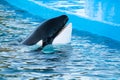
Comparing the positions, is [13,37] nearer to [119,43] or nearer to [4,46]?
[4,46]

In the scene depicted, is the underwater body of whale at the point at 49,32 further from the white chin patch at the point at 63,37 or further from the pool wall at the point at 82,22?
the pool wall at the point at 82,22

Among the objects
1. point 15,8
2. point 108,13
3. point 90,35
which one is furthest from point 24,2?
point 90,35

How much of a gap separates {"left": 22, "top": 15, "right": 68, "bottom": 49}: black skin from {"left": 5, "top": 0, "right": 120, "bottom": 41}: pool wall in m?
1.49

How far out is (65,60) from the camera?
6.82m

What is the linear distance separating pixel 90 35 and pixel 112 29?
58 cm

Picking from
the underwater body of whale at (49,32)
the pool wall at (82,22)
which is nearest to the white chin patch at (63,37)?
the underwater body of whale at (49,32)

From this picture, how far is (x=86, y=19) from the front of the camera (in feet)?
32.3

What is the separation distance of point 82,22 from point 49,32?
2.57 m

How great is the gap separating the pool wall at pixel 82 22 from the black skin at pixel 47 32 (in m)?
1.49

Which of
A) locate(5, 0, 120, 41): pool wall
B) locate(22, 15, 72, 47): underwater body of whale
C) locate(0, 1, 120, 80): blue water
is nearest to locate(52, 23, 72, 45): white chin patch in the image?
locate(22, 15, 72, 47): underwater body of whale

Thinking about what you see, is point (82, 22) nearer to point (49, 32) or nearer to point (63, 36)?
point (63, 36)

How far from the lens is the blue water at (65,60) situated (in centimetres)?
597

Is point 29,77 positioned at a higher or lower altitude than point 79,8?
lower

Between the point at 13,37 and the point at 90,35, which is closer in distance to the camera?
the point at 13,37
